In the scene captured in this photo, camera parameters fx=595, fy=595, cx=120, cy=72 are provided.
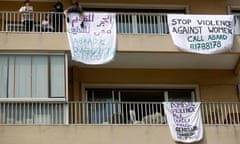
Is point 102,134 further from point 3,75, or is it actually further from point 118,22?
point 118,22

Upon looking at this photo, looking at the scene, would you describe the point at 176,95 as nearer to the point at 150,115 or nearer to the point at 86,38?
the point at 150,115

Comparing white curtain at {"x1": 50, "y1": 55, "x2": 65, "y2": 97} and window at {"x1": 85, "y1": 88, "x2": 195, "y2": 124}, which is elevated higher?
white curtain at {"x1": 50, "y1": 55, "x2": 65, "y2": 97}

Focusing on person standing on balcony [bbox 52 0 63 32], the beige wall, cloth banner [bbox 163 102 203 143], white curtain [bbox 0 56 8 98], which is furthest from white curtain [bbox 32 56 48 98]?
cloth banner [bbox 163 102 203 143]

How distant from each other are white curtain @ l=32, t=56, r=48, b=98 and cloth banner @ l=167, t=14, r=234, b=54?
3.94 meters

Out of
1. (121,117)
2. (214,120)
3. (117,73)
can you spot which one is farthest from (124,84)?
(214,120)

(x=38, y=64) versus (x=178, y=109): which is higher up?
(x=38, y=64)

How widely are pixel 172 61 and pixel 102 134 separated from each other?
13.3 feet

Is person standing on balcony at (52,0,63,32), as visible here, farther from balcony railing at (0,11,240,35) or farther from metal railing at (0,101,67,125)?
metal railing at (0,101,67,125)

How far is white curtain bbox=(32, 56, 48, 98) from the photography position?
1638 centimetres

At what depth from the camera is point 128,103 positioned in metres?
16.9

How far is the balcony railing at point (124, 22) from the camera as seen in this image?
724 inches

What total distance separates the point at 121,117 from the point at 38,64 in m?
2.89

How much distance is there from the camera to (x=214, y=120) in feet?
58.4

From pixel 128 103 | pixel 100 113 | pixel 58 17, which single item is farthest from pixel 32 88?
pixel 58 17
